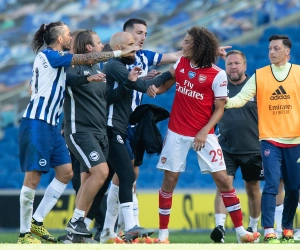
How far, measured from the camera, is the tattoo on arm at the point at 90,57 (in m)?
7.51

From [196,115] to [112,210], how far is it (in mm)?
1420

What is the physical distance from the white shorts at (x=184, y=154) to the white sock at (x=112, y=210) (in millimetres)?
835

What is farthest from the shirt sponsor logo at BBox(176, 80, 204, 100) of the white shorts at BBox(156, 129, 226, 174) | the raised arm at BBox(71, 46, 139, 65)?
the raised arm at BBox(71, 46, 139, 65)

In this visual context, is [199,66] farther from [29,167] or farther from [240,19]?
[240,19]

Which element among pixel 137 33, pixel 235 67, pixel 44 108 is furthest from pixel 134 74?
pixel 235 67

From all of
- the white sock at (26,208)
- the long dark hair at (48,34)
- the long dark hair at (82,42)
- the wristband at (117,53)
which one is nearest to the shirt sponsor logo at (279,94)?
the wristband at (117,53)

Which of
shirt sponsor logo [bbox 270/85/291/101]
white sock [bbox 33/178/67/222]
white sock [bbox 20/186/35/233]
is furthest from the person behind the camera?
shirt sponsor logo [bbox 270/85/291/101]

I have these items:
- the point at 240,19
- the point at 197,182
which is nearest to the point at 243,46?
the point at 240,19

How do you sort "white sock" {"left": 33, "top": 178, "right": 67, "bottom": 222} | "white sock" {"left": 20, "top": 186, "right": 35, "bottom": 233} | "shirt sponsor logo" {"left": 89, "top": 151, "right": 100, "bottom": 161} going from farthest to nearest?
"white sock" {"left": 33, "top": 178, "right": 67, "bottom": 222}
"white sock" {"left": 20, "top": 186, "right": 35, "bottom": 233}
"shirt sponsor logo" {"left": 89, "top": 151, "right": 100, "bottom": 161}

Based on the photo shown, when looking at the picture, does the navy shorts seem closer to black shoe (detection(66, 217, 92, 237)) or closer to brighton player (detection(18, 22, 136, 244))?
brighton player (detection(18, 22, 136, 244))

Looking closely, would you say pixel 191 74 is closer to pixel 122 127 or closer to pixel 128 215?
pixel 122 127

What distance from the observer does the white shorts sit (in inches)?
308

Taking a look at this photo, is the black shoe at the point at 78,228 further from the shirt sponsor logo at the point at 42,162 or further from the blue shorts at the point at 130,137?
the blue shorts at the point at 130,137

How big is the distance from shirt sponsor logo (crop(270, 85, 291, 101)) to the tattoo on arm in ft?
6.05
